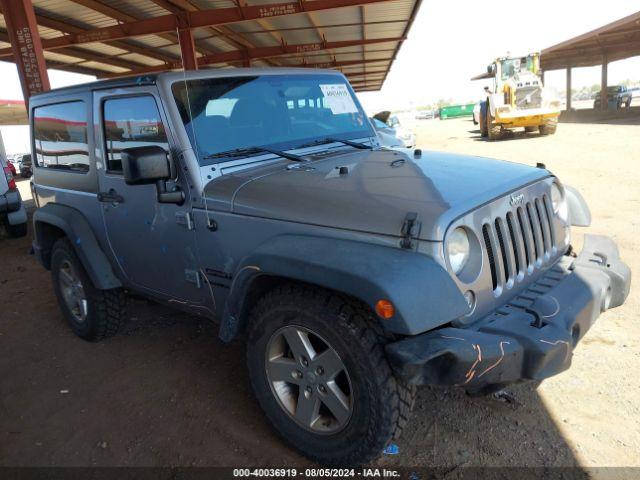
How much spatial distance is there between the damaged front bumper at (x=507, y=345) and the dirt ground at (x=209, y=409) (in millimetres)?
610

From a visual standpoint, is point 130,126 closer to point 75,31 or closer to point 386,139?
point 386,139

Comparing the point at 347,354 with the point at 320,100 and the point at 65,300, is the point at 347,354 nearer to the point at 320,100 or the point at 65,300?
the point at 320,100

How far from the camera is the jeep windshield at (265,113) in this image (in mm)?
2852

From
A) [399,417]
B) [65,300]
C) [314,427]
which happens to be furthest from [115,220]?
[399,417]

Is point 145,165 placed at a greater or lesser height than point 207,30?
lesser

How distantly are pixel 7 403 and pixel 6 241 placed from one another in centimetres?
651

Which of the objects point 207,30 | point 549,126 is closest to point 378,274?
point 207,30

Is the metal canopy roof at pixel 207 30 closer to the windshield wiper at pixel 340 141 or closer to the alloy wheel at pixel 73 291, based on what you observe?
the alloy wheel at pixel 73 291

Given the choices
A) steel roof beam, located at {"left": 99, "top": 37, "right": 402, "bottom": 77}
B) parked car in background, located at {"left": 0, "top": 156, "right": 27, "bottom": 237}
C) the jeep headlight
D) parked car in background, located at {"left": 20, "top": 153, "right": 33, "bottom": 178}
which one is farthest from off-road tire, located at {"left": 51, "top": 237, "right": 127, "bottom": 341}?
parked car in background, located at {"left": 20, "top": 153, "right": 33, "bottom": 178}

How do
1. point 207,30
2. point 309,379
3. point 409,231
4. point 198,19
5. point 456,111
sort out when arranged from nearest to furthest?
point 409,231 → point 309,379 → point 198,19 → point 207,30 → point 456,111

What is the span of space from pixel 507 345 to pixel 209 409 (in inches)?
74.7

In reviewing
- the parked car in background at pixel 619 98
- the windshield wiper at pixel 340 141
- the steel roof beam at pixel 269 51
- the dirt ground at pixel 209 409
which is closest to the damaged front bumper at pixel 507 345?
the dirt ground at pixel 209 409

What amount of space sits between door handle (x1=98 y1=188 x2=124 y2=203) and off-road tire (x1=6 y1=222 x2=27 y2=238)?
632cm

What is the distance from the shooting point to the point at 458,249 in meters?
2.21
